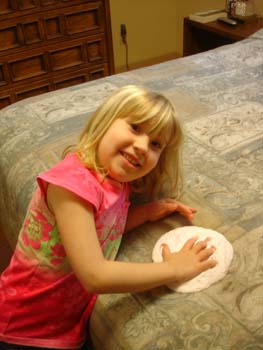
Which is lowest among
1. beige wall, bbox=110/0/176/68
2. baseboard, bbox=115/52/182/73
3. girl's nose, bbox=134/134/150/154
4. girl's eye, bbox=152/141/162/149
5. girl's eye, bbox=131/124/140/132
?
baseboard, bbox=115/52/182/73

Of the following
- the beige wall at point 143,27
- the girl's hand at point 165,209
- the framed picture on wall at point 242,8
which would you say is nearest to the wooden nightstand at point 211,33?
the framed picture on wall at point 242,8

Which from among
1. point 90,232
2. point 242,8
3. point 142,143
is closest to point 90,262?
point 90,232

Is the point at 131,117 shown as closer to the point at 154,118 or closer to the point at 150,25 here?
the point at 154,118

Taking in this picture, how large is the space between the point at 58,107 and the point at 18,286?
0.74 m

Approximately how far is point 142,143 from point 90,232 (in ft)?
0.70

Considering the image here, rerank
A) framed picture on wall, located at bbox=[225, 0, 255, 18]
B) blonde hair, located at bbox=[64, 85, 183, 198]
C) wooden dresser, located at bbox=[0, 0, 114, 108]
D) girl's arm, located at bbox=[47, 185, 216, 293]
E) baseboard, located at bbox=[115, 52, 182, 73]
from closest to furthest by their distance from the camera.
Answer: girl's arm, located at bbox=[47, 185, 216, 293] → blonde hair, located at bbox=[64, 85, 183, 198] → wooden dresser, located at bbox=[0, 0, 114, 108] → framed picture on wall, located at bbox=[225, 0, 255, 18] → baseboard, located at bbox=[115, 52, 182, 73]

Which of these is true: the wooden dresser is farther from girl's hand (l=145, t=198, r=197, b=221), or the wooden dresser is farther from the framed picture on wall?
A: girl's hand (l=145, t=198, r=197, b=221)

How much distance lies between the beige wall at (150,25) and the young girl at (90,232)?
261 centimetres

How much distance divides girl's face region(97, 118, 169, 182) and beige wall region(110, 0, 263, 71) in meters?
2.62

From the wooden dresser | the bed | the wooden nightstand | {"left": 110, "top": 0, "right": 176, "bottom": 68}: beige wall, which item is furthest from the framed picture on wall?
{"left": 110, "top": 0, "right": 176, "bottom": 68}: beige wall

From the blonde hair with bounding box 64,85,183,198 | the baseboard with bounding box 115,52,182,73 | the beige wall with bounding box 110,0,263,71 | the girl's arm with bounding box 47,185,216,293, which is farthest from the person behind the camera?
the baseboard with bounding box 115,52,182,73

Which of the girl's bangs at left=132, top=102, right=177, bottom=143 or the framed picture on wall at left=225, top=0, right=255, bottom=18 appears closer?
the girl's bangs at left=132, top=102, right=177, bottom=143

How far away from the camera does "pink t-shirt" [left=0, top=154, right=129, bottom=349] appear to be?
33.9 inches

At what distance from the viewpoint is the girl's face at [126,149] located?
0.83 m
